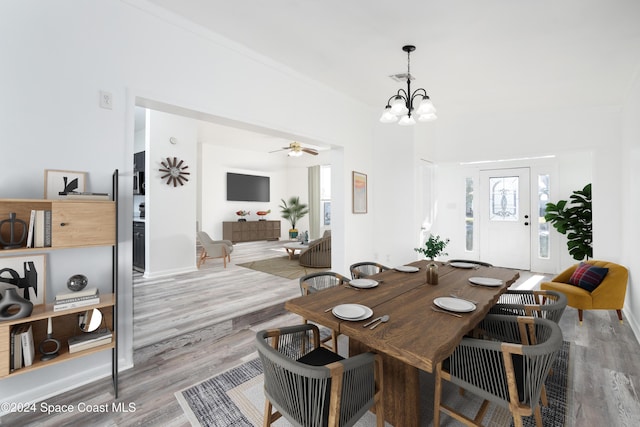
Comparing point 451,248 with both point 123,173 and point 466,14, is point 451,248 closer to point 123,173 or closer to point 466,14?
point 466,14

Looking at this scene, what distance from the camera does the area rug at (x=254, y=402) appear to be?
1.78m

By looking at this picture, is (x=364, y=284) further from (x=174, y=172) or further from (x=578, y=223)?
(x=174, y=172)

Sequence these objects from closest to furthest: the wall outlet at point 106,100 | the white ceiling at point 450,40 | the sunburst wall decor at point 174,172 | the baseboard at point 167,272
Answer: the wall outlet at point 106,100 → the white ceiling at point 450,40 → the baseboard at point 167,272 → the sunburst wall decor at point 174,172

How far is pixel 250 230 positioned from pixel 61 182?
7886 mm

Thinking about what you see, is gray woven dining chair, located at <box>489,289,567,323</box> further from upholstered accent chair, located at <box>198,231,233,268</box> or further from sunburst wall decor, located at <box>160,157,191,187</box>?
sunburst wall decor, located at <box>160,157,191,187</box>

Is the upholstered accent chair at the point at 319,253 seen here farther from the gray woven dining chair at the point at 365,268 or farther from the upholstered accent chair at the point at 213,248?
the gray woven dining chair at the point at 365,268

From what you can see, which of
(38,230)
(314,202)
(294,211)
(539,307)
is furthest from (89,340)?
(294,211)

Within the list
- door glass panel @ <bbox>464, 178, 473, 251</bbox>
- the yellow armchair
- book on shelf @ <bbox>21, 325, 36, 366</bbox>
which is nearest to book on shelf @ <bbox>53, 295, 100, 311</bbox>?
book on shelf @ <bbox>21, 325, 36, 366</bbox>

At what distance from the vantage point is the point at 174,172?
5426mm

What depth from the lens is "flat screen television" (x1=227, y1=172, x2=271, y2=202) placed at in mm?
9648

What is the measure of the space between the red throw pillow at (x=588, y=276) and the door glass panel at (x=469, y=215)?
8.50 feet

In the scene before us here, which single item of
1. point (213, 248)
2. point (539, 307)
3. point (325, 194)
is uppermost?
point (325, 194)

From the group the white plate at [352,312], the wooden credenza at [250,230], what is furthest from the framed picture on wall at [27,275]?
the wooden credenza at [250,230]

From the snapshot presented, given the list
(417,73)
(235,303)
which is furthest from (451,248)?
(235,303)
